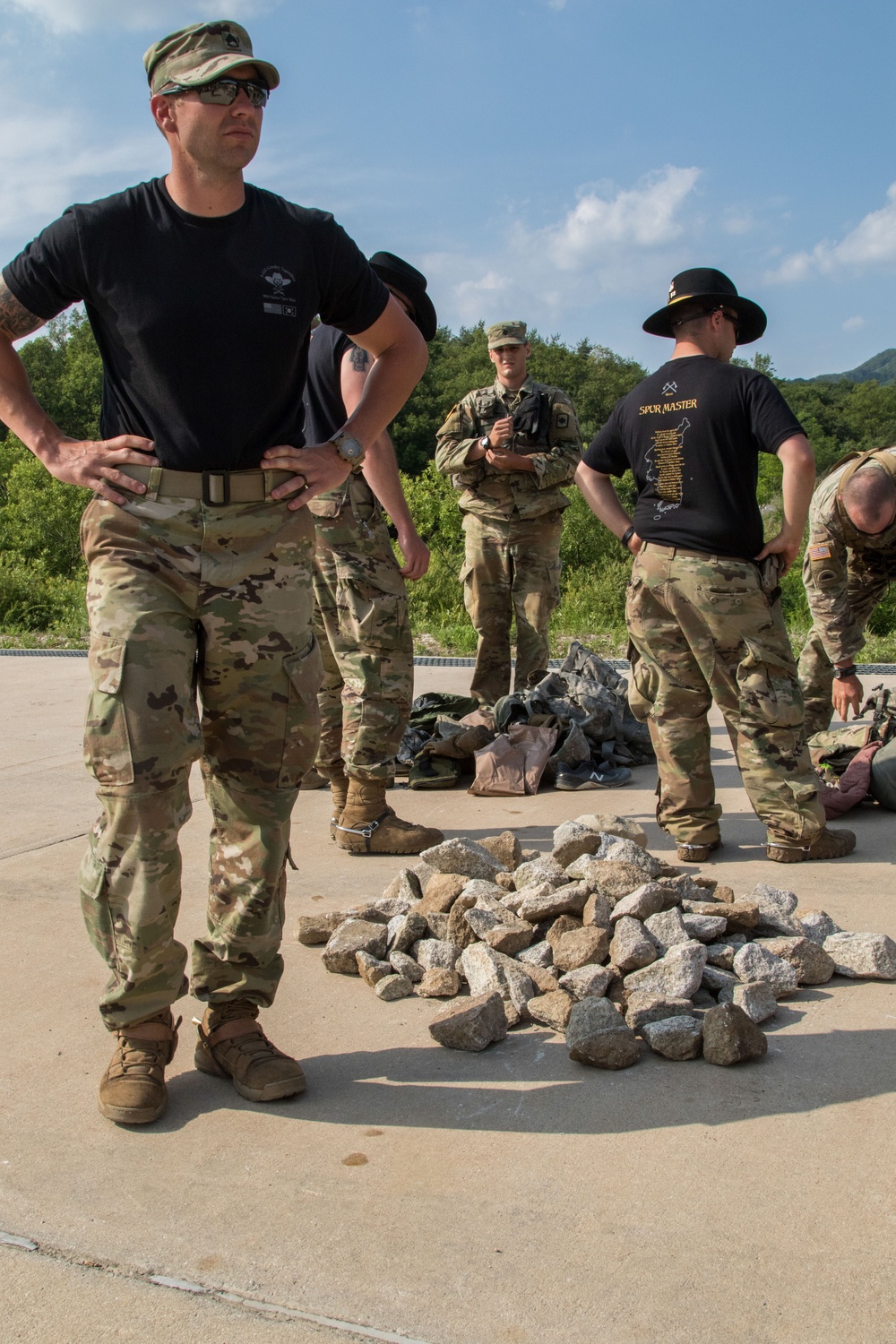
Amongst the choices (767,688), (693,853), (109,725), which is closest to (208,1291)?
(109,725)

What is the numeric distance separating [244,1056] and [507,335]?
496 cm

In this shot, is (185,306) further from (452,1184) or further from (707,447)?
(707,447)

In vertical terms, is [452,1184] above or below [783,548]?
below

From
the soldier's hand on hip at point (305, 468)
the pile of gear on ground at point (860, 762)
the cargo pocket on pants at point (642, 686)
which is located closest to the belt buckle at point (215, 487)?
the soldier's hand on hip at point (305, 468)

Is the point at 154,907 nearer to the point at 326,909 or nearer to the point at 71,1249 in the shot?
the point at 71,1249

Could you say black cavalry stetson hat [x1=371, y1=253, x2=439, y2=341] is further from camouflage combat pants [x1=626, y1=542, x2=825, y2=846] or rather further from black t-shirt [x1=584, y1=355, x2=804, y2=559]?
camouflage combat pants [x1=626, y1=542, x2=825, y2=846]

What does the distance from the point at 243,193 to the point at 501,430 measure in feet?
13.1

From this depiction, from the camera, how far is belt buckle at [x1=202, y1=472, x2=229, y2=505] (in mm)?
2555

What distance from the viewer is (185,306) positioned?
2508 mm

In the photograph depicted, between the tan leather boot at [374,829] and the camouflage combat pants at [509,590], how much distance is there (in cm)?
224

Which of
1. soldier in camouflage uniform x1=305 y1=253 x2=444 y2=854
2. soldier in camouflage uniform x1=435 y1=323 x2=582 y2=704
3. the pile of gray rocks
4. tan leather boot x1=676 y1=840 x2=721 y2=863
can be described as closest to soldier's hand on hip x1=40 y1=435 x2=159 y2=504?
the pile of gray rocks

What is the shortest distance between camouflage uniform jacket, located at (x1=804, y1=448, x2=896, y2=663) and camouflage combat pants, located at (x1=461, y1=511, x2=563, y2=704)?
6.18 ft

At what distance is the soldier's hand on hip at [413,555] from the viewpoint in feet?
14.6

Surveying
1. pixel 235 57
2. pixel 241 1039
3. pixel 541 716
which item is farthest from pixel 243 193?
pixel 541 716
